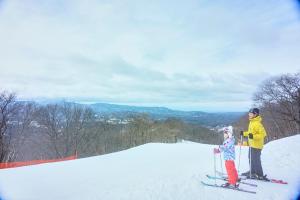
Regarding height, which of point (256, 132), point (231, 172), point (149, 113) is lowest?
point (231, 172)

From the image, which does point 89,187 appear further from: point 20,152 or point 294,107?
point 294,107

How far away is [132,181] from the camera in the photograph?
679cm

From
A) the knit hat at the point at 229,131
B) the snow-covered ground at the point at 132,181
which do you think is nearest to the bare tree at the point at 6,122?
the snow-covered ground at the point at 132,181

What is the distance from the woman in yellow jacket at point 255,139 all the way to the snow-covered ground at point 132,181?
0.41 metres

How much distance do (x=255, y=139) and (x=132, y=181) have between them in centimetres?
267

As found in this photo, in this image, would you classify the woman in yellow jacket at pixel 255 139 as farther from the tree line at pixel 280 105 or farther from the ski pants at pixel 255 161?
the tree line at pixel 280 105

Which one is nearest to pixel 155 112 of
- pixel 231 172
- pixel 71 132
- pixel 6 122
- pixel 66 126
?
pixel 71 132

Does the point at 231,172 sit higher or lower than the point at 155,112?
lower

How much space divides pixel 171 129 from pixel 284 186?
2573 centimetres

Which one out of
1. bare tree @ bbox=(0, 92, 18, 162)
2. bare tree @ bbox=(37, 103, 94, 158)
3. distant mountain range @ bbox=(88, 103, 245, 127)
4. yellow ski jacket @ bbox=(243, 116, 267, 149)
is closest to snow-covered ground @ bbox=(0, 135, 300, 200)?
yellow ski jacket @ bbox=(243, 116, 267, 149)

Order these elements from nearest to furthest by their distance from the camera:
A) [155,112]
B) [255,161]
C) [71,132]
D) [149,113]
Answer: [255,161], [71,132], [149,113], [155,112]

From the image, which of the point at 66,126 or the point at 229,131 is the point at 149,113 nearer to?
the point at 66,126

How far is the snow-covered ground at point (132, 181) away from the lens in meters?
5.59

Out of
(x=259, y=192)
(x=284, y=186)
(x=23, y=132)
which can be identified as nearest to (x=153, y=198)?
(x=259, y=192)
